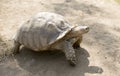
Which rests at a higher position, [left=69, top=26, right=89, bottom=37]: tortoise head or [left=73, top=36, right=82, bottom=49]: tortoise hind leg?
[left=69, top=26, right=89, bottom=37]: tortoise head

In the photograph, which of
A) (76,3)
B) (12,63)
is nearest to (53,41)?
(12,63)

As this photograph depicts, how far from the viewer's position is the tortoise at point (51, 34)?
4.70 metres

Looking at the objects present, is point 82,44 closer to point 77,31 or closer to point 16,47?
point 77,31

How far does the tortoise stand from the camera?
4.70 m

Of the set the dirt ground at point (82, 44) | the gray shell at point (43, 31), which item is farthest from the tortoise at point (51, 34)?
the dirt ground at point (82, 44)

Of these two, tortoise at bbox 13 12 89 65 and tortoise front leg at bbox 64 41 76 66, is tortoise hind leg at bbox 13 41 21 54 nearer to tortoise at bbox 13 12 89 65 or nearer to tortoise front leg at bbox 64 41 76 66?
tortoise at bbox 13 12 89 65

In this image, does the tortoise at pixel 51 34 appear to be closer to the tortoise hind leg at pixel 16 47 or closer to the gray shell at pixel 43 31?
the gray shell at pixel 43 31

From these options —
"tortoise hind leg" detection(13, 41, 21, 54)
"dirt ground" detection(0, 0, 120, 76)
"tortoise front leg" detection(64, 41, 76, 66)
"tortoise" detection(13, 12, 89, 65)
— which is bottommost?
"dirt ground" detection(0, 0, 120, 76)

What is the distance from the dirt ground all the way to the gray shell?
315 mm

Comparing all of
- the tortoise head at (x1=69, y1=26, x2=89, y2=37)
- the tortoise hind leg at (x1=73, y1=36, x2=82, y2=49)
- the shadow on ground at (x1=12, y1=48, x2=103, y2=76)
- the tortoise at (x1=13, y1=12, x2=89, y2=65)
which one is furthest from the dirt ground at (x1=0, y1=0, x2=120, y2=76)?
the tortoise head at (x1=69, y1=26, x2=89, y2=37)

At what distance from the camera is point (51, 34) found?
15.5 ft

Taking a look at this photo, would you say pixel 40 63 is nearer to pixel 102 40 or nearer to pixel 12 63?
pixel 12 63

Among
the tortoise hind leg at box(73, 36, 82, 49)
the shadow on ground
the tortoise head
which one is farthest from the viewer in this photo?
the tortoise hind leg at box(73, 36, 82, 49)

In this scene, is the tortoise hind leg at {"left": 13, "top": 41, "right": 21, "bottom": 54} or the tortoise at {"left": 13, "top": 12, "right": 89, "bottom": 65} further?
the tortoise hind leg at {"left": 13, "top": 41, "right": 21, "bottom": 54}
